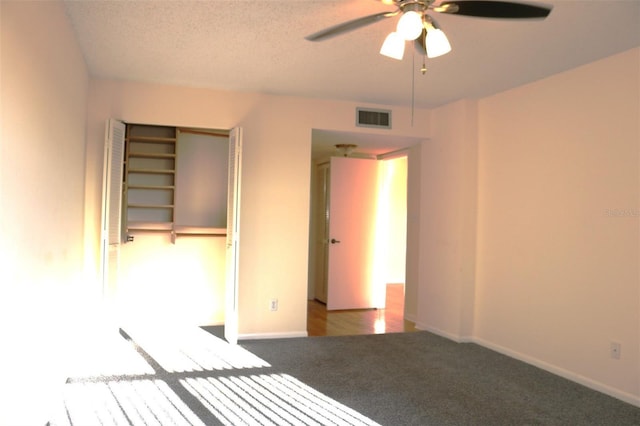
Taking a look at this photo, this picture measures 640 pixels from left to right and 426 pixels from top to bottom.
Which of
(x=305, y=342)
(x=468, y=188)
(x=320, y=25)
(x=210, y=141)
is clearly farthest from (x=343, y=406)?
(x=210, y=141)

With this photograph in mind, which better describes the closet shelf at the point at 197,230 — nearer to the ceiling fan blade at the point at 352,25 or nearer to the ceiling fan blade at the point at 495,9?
the ceiling fan blade at the point at 352,25

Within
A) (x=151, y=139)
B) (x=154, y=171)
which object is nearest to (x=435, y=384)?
(x=154, y=171)

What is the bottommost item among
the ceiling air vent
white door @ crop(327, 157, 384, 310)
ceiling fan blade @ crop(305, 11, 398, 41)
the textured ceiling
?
white door @ crop(327, 157, 384, 310)

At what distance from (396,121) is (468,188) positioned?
1.11m

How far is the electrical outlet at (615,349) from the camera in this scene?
3.48 metres

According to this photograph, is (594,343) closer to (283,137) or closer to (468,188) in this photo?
(468,188)

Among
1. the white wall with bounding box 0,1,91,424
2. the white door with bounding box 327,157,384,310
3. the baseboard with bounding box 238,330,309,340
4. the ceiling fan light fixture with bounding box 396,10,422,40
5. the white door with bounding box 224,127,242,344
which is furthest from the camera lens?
the white door with bounding box 327,157,384,310

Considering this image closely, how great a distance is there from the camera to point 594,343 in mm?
3664

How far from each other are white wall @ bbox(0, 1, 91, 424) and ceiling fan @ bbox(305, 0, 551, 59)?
1.42 meters

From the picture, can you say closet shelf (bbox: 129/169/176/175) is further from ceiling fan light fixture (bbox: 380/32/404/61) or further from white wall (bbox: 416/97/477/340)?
ceiling fan light fixture (bbox: 380/32/404/61)

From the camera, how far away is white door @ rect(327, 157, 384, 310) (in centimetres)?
663

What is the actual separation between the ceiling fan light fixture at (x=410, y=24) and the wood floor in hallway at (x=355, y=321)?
→ 11.7 feet

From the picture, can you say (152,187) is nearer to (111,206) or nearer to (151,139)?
(151,139)

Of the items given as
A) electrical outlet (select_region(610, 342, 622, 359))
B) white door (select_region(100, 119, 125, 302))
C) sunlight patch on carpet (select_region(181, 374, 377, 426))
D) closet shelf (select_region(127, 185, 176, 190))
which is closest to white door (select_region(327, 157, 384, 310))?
closet shelf (select_region(127, 185, 176, 190))
